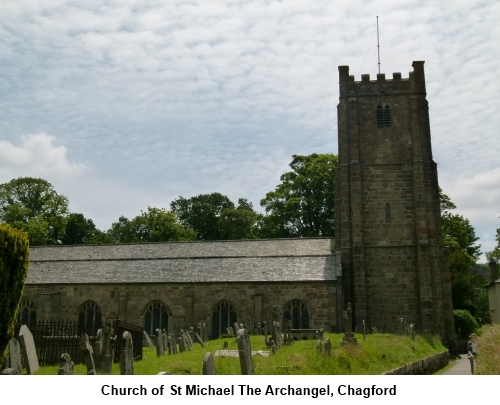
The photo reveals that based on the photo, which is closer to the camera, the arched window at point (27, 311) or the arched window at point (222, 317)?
the arched window at point (222, 317)

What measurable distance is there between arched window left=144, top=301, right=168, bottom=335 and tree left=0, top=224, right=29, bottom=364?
18.1m

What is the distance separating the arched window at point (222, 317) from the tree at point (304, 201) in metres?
22.2

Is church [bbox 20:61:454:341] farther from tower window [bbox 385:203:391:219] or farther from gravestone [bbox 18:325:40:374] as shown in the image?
gravestone [bbox 18:325:40:374]

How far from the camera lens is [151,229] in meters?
65.2

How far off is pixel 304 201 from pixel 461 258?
1512cm

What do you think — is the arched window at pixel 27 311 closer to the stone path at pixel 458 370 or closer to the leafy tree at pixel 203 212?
the stone path at pixel 458 370

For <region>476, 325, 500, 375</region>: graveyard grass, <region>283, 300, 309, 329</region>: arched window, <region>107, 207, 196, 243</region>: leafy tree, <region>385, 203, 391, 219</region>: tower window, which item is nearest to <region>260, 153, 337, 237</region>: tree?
<region>107, 207, 196, 243</region>: leafy tree

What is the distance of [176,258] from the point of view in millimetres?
35750

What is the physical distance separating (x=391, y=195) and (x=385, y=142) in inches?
129

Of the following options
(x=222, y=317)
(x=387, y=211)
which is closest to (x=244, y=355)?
(x=222, y=317)

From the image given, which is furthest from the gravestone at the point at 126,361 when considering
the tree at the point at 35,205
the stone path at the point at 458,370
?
the tree at the point at 35,205

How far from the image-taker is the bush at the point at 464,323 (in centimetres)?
4224
